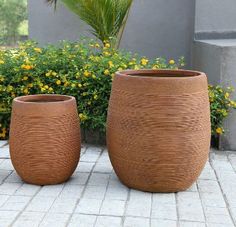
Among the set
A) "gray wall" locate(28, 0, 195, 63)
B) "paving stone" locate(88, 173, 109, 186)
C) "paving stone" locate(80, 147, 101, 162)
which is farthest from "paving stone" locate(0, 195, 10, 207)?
"gray wall" locate(28, 0, 195, 63)

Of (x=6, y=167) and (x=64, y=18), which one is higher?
(x=64, y=18)

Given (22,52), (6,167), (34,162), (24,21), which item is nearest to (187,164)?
(34,162)

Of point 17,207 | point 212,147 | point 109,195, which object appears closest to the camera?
point 17,207

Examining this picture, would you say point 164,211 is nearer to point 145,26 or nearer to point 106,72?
point 106,72

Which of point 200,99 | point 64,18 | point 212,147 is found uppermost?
point 64,18

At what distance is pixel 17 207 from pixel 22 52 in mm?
2866

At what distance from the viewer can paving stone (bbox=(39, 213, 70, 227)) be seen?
11.2 ft

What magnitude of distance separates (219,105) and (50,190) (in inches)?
89.3

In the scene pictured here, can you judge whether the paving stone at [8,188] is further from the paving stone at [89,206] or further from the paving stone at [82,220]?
the paving stone at [82,220]

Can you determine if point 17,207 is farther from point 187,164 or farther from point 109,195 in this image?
point 187,164

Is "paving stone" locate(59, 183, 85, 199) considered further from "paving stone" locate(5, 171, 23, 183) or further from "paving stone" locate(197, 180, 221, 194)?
"paving stone" locate(197, 180, 221, 194)

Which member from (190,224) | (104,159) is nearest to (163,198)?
(190,224)

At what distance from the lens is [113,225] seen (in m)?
3.42

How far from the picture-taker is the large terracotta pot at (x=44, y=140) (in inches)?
159
